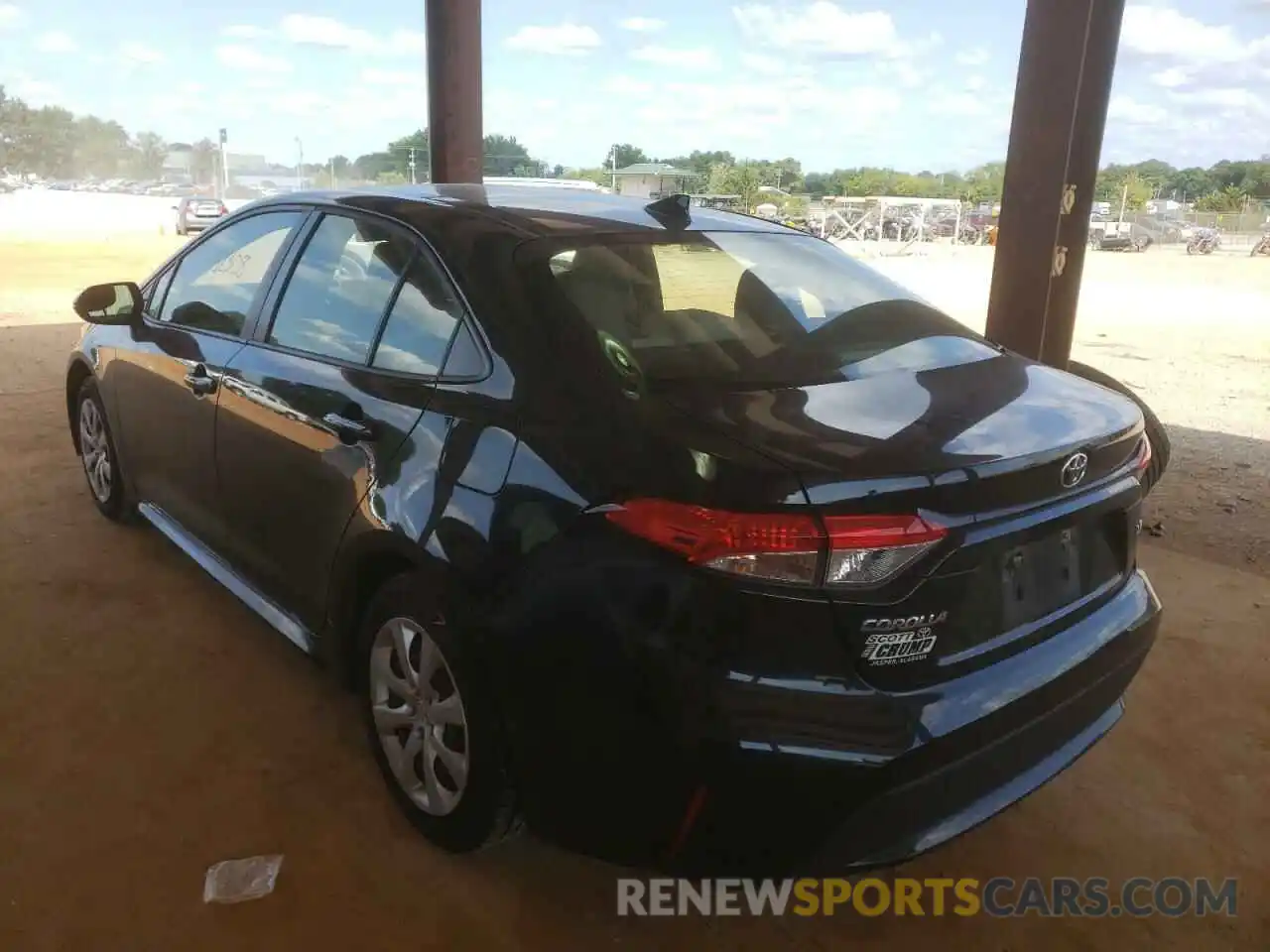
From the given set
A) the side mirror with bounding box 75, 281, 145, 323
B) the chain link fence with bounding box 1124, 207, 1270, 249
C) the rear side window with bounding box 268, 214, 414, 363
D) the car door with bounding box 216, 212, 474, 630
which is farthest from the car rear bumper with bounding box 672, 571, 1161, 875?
the chain link fence with bounding box 1124, 207, 1270, 249

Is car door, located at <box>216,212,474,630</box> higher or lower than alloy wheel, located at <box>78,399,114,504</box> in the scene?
higher

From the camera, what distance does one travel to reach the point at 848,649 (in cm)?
177

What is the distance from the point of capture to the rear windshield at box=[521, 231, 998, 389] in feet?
7.39

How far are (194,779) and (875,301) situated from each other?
230cm

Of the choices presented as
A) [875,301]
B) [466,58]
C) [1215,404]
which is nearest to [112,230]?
[466,58]

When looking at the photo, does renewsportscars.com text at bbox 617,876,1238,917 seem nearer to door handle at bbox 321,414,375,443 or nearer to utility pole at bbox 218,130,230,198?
door handle at bbox 321,414,375,443

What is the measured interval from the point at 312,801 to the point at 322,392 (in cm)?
110

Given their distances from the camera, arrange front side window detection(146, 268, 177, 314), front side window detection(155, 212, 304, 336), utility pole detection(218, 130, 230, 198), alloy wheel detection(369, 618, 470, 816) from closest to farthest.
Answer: alloy wheel detection(369, 618, 470, 816) → front side window detection(155, 212, 304, 336) → front side window detection(146, 268, 177, 314) → utility pole detection(218, 130, 230, 198)

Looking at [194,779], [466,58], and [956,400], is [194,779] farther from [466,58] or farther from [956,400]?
[466,58]

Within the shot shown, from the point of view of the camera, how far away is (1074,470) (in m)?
2.02

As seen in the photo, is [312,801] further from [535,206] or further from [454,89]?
[454,89]

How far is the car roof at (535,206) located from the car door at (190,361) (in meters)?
0.27

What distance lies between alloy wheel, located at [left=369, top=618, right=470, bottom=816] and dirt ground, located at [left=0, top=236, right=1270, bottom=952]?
19 cm

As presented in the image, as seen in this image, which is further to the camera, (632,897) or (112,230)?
(112,230)
